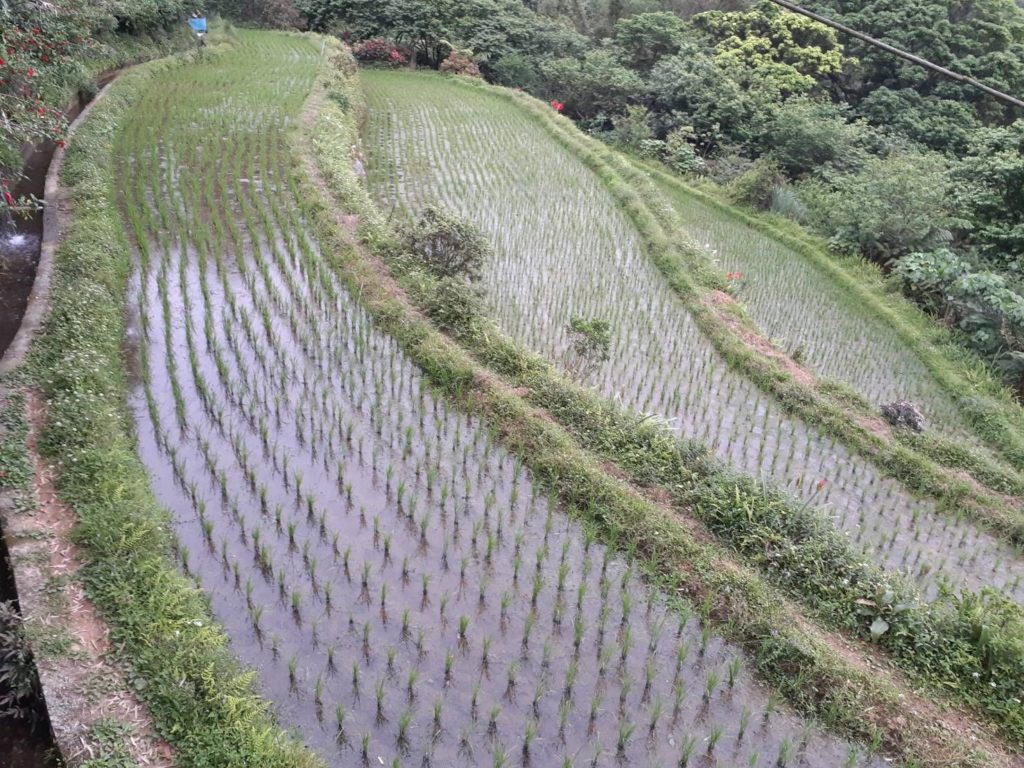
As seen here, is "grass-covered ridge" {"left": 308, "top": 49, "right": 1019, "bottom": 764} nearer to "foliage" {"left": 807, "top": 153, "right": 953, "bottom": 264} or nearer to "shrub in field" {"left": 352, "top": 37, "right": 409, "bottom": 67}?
"foliage" {"left": 807, "top": 153, "right": 953, "bottom": 264}

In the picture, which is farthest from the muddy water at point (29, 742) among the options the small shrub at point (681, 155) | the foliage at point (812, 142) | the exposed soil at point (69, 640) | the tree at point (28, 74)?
the small shrub at point (681, 155)

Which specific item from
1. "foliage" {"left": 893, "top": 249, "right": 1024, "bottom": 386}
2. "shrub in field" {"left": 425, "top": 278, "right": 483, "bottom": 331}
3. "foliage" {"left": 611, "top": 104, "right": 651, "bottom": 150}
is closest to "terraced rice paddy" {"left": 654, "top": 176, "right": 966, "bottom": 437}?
"foliage" {"left": 893, "top": 249, "right": 1024, "bottom": 386}

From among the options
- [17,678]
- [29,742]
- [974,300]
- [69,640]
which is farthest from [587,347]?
[974,300]

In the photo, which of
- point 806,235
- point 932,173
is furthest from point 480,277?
point 932,173

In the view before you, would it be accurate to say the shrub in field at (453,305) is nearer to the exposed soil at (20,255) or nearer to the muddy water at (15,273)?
the exposed soil at (20,255)

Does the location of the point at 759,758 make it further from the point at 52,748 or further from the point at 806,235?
the point at 806,235

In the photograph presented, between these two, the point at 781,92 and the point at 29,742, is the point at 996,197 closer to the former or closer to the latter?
the point at 781,92

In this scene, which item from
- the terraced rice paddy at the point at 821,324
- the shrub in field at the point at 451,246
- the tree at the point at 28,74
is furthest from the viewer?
the shrub in field at the point at 451,246

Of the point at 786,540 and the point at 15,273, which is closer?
the point at 786,540
